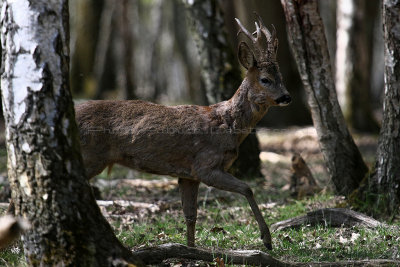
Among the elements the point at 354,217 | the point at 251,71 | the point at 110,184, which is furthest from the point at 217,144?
the point at 110,184

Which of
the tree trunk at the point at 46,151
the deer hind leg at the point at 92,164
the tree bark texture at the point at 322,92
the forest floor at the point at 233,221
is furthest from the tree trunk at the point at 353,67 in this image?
the tree trunk at the point at 46,151

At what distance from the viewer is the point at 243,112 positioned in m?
6.82

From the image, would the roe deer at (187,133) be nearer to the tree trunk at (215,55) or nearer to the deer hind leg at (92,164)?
the deer hind leg at (92,164)

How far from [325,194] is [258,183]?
4.80 feet

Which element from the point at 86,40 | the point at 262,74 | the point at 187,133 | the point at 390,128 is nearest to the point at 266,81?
the point at 262,74

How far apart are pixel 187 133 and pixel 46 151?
2424 millimetres

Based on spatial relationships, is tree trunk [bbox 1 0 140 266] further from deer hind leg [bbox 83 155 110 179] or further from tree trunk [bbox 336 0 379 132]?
tree trunk [bbox 336 0 379 132]

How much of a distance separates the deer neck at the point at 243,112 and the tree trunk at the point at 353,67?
9.22 meters

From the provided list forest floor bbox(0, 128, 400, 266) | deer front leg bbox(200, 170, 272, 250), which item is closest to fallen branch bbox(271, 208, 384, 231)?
forest floor bbox(0, 128, 400, 266)

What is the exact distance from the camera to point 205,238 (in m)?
6.82

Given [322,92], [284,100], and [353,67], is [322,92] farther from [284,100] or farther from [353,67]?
[353,67]

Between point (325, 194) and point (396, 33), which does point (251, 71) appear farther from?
point (325, 194)

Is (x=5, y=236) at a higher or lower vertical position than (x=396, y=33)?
lower

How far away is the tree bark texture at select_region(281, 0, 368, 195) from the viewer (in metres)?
7.98
